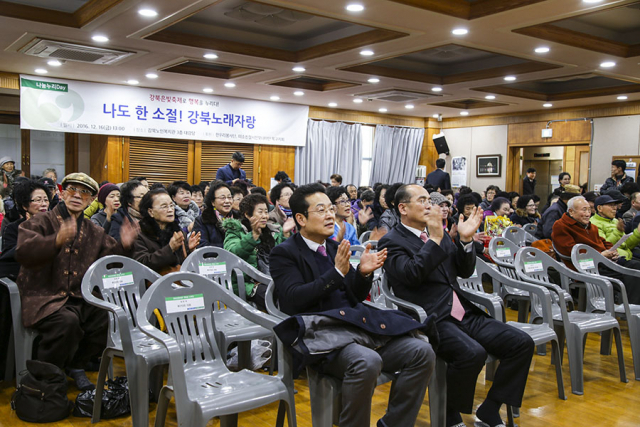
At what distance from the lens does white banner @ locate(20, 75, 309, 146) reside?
8.11 meters

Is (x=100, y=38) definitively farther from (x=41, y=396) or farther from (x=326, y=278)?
(x=326, y=278)

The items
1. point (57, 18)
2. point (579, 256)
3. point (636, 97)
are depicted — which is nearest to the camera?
point (579, 256)

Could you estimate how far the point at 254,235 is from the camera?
3.90 metres

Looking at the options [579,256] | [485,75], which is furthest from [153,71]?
[579,256]

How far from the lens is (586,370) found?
158 inches

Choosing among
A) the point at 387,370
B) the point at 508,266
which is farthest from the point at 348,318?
the point at 508,266

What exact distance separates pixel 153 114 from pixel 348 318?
24.6 ft

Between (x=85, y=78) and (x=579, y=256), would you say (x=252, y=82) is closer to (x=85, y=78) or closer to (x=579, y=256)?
(x=85, y=78)

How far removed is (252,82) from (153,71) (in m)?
1.46

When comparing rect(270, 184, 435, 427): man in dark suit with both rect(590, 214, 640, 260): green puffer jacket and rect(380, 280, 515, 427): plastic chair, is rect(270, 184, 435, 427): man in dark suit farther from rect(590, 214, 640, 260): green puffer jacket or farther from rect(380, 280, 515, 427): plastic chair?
rect(590, 214, 640, 260): green puffer jacket

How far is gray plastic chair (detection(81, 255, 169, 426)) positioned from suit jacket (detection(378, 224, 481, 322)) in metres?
1.26

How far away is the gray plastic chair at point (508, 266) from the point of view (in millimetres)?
4316

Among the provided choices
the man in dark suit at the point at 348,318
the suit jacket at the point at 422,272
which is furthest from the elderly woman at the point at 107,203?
the suit jacket at the point at 422,272

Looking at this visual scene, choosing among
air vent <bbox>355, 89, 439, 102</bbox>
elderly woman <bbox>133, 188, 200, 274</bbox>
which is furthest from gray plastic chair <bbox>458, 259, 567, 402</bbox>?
air vent <bbox>355, 89, 439, 102</bbox>
